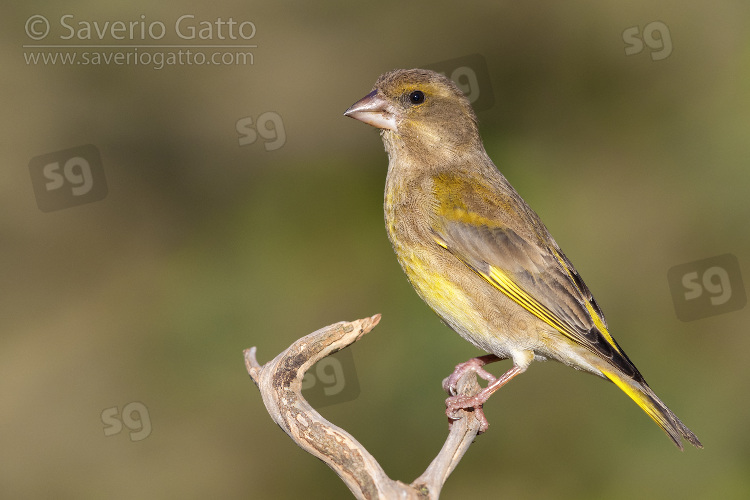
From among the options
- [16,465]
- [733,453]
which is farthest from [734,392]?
[16,465]

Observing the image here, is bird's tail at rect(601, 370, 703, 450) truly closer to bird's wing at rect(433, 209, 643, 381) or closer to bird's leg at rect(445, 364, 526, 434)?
bird's wing at rect(433, 209, 643, 381)

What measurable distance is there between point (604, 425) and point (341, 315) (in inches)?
85.9

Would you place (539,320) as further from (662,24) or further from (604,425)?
(662,24)

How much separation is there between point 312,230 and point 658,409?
13.2 ft

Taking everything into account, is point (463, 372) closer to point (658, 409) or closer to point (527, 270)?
point (527, 270)

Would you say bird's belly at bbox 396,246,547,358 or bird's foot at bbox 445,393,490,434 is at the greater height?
bird's belly at bbox 396,246,547,358

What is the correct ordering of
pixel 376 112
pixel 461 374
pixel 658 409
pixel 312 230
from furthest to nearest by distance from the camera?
pixel 312 230 < pixel 461 374 < pixel 376 112 < pixel 658 409

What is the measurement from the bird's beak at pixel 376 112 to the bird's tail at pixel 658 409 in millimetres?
1717

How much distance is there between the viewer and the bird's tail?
4367 mm

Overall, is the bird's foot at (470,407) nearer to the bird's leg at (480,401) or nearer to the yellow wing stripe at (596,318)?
the bird's leg at (480,401)

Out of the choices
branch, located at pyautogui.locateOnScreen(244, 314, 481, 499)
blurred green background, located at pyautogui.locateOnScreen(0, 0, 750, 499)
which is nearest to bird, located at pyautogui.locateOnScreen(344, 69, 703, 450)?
branch, located at pyautogui.locateOnScreen(244, 314, 481, 499)

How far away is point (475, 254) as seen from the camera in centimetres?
467

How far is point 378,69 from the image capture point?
818cm

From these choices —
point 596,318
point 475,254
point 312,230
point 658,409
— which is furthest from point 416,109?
point 312,230
